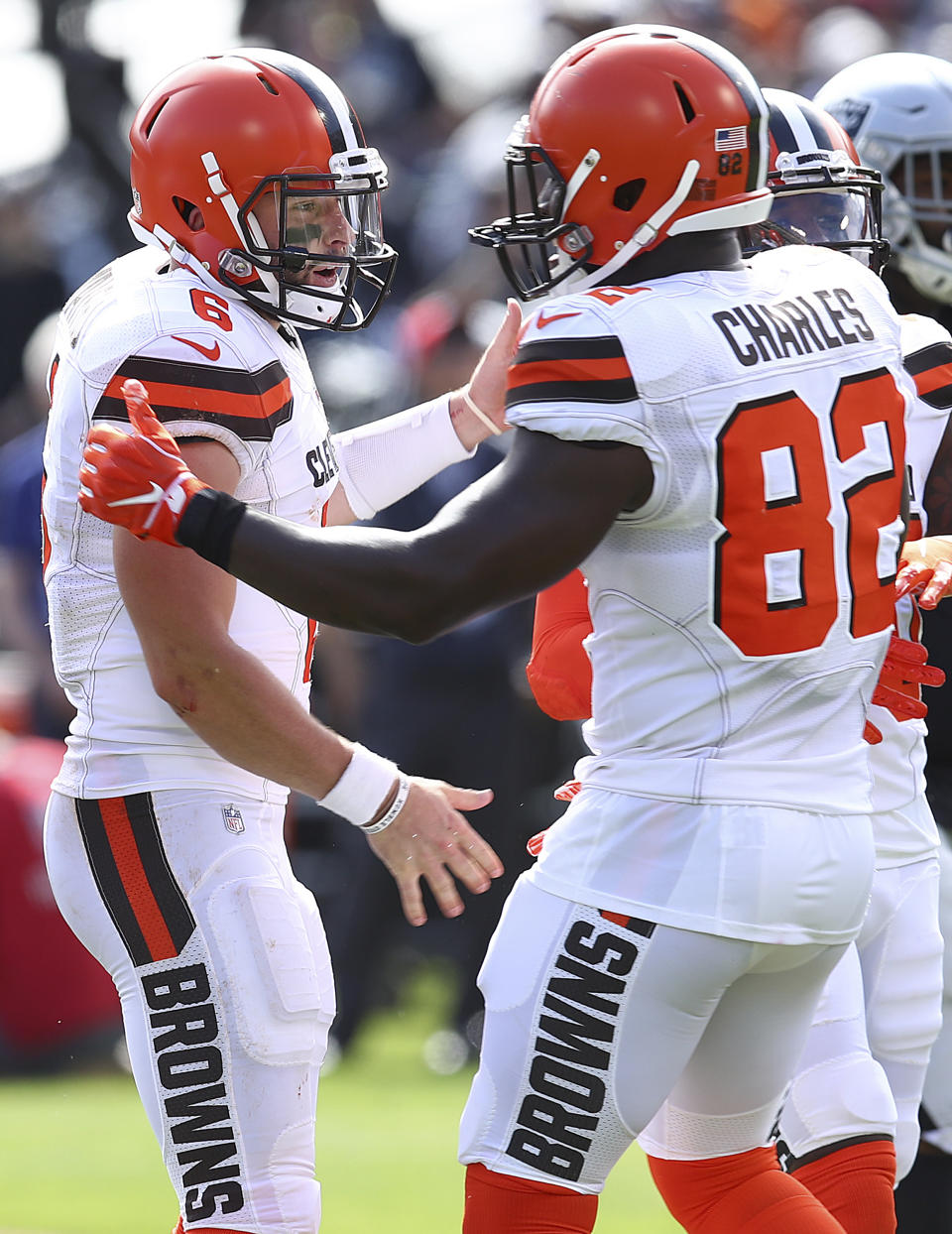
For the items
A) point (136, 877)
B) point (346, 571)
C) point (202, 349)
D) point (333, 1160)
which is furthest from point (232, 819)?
point (333, 1160)

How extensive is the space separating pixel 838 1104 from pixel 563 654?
2.96 feet

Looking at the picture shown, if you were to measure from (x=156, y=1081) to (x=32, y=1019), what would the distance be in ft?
13.1

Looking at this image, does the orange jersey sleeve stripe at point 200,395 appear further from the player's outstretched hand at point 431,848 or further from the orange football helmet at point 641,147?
the player's outstretched hand at point 431,848

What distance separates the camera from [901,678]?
3.15 meters

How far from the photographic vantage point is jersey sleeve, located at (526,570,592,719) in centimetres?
322

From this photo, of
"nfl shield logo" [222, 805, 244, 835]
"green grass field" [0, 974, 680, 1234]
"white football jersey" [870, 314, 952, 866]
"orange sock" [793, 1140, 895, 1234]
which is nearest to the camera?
"nfl shield logo" [222, 805, 244, 835]

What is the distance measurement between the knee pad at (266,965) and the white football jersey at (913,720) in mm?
1094

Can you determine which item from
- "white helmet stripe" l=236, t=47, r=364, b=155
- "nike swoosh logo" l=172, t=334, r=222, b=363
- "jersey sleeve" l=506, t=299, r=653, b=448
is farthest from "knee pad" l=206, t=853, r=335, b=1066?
"white helmet stripe" l=236, t=47, r=364, b=155

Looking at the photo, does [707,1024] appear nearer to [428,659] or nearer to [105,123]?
[428,659]

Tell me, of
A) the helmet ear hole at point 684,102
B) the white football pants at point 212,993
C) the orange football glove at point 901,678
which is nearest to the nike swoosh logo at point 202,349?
the white football pants at point 212,993

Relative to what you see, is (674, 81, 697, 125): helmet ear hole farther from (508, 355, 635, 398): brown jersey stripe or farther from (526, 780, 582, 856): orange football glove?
(526, 780, 582, 856): orange football glove

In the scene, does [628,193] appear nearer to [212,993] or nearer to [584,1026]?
[584,1026]

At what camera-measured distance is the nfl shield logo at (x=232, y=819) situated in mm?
3057

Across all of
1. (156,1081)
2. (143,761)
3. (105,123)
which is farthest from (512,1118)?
(105,123)
